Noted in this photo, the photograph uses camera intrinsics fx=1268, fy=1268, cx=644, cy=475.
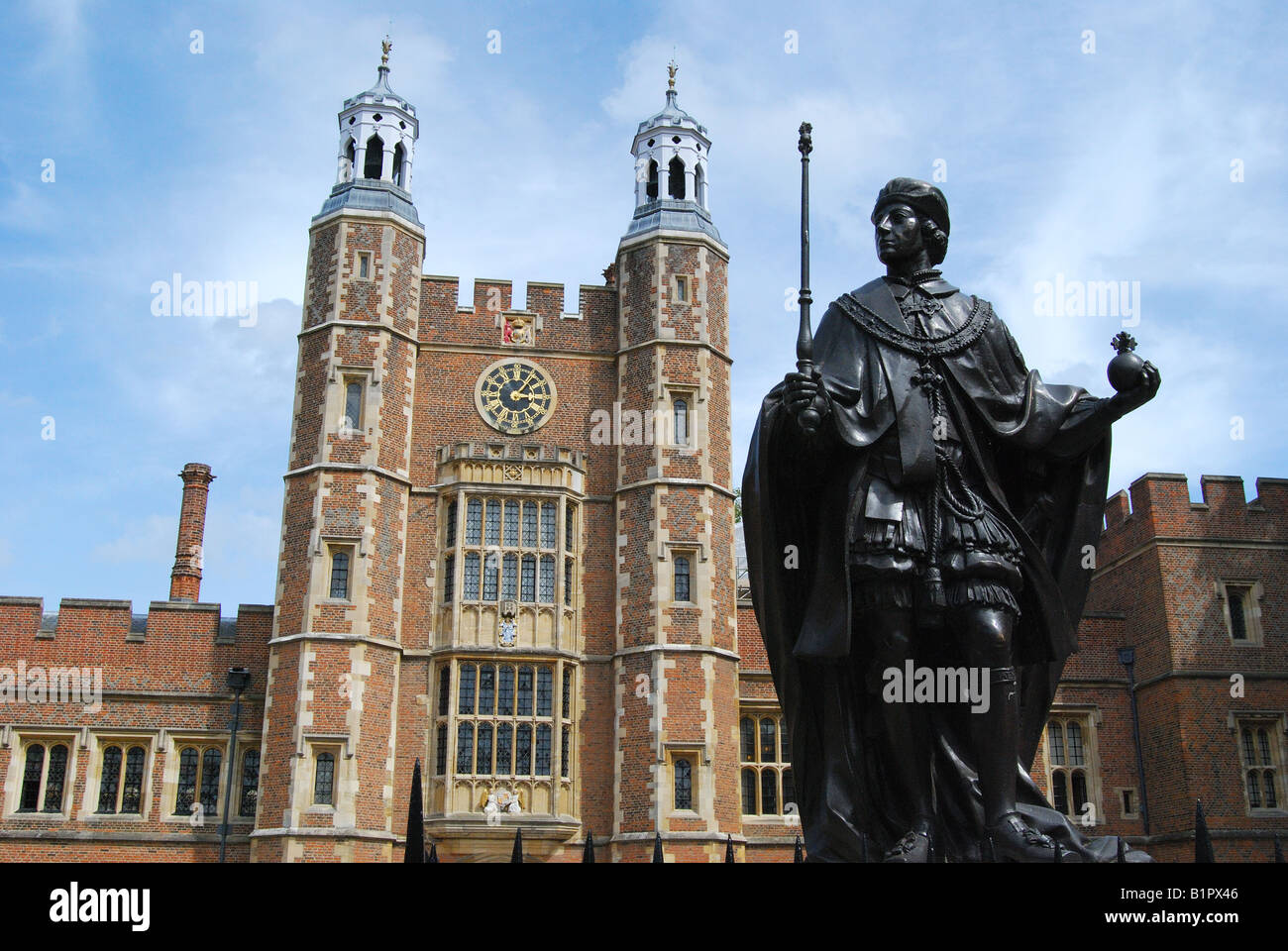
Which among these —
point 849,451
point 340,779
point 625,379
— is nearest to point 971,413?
point 849,451

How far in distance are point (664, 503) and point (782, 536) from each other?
2000 cm

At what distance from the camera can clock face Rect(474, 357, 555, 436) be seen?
25.7 metres

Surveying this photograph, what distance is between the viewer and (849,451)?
14.1ft

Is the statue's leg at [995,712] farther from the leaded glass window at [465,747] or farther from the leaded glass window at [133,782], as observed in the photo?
the leaded glass window at [133,782]

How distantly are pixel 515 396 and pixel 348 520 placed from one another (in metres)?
4.43

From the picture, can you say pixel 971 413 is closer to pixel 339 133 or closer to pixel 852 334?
pixel 852 334

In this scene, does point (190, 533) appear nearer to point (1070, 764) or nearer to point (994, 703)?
point (1070, 764)

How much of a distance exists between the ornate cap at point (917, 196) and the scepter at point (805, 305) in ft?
1.09

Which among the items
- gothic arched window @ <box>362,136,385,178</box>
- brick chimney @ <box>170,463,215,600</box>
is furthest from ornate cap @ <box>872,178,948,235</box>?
brick chimney @ <box>170,463,215,600</box>

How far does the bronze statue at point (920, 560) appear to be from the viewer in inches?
162

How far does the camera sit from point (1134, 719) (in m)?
25.4

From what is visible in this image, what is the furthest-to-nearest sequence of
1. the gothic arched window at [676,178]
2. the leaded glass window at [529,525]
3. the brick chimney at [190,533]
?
the brick chimney at [190,533]
the gothic arched window at [676,178]
the leaded glass window at [529,525]

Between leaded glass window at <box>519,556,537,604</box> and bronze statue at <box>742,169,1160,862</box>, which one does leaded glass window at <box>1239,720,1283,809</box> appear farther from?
bronze statue at <box>742,169,1160,862</box>

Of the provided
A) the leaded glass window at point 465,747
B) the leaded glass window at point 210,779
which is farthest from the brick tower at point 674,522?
the leaded glass window at point 210,779
